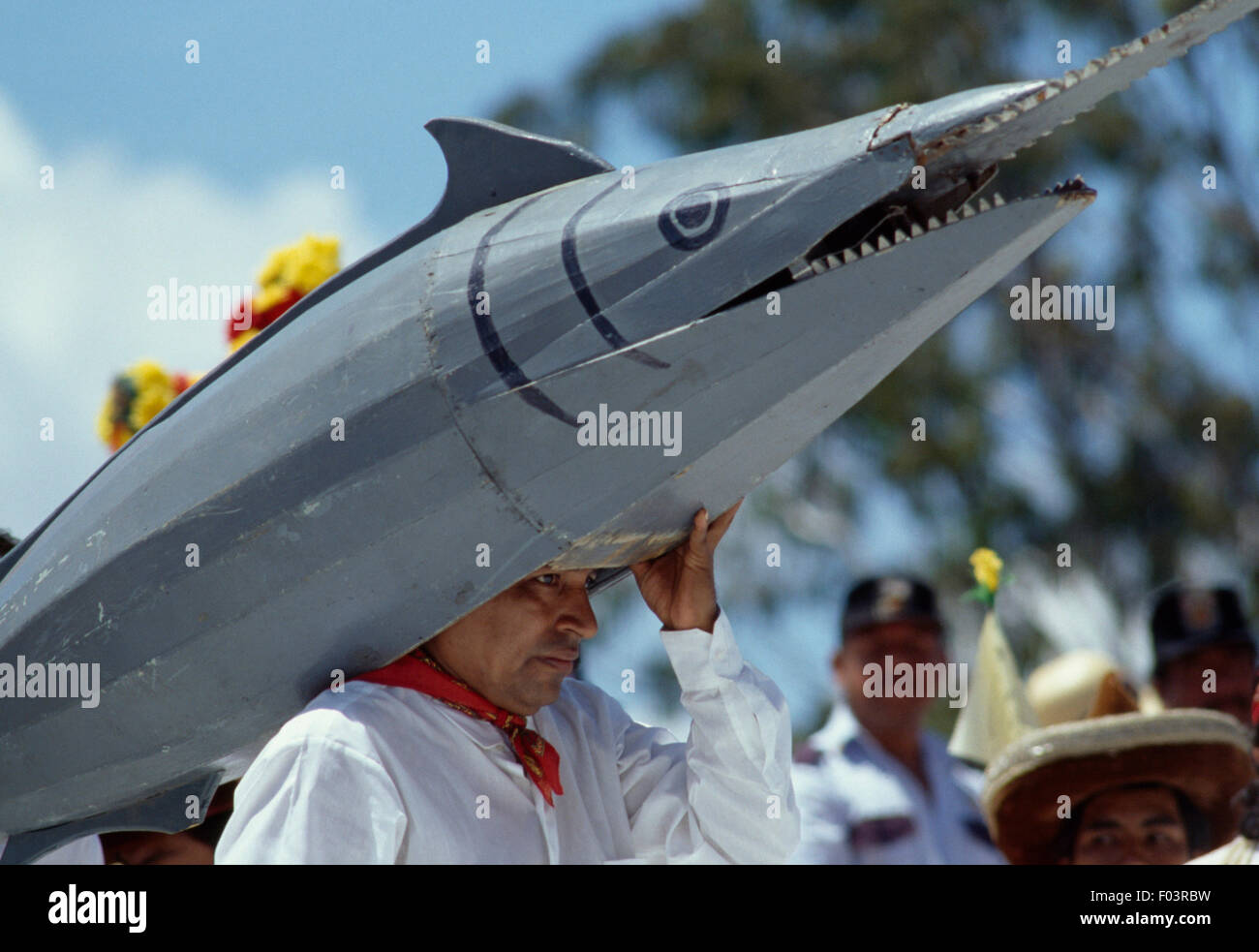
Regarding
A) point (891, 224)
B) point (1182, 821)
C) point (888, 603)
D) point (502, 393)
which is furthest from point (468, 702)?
point (888, 603)

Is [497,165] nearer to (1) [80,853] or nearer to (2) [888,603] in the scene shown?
(1) [80,853]

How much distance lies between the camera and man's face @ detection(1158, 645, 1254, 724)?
5.07 m

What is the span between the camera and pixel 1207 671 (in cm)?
509

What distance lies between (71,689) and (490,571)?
0.82 m

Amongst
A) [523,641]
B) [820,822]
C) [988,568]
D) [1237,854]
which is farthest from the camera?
[988,568]

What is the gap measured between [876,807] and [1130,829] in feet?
2.37

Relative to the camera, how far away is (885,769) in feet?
16.2

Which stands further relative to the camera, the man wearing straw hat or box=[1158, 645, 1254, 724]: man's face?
box=[1158, 645, 1254, 724]: man's face

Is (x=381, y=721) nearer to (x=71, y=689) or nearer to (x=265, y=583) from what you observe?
(x=265, y=583)

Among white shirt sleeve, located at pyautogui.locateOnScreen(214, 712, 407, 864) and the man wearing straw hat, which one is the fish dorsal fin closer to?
Result: white shirt sleeve, located at pyautogui.locateOnScreen(214, 712, 407, 864)

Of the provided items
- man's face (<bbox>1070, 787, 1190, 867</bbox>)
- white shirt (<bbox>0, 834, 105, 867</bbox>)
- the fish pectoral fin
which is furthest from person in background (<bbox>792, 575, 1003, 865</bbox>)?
the fish pectoral fin

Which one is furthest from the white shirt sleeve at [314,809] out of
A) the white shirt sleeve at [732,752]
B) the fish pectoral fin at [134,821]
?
the white shirt sleeve at [732,752]

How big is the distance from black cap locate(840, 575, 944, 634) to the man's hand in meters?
2.16
